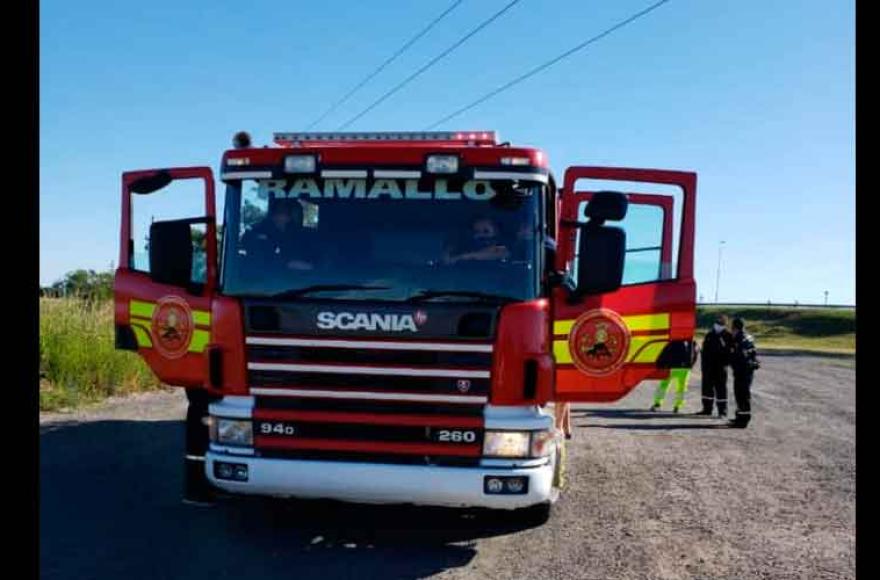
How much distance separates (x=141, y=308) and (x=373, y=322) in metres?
2.46

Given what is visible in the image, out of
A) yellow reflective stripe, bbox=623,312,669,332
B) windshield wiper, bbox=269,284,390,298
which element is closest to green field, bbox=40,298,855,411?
windshield wiper, bbox=269,284,390,298

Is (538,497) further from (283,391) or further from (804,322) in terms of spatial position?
(804,322)

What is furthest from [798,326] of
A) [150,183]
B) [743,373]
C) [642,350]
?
[150,183]

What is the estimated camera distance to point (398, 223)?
5.06 m

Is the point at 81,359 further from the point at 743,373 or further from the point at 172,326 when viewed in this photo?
the point at 743,373

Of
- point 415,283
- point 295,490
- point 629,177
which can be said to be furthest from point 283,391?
point 629,177

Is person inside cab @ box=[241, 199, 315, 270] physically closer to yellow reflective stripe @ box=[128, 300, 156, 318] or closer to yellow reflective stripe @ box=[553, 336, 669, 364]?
yellow reflective stripe @ box=[128, 300, 156, 318]

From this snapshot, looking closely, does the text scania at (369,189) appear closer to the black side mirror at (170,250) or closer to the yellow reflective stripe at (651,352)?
the black side mirror at (170,250)

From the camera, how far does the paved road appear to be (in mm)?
4969

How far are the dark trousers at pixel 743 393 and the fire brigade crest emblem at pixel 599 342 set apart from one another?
23.7 ft

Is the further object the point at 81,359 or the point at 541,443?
the point at 81,359

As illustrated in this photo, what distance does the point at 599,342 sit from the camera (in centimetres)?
524
